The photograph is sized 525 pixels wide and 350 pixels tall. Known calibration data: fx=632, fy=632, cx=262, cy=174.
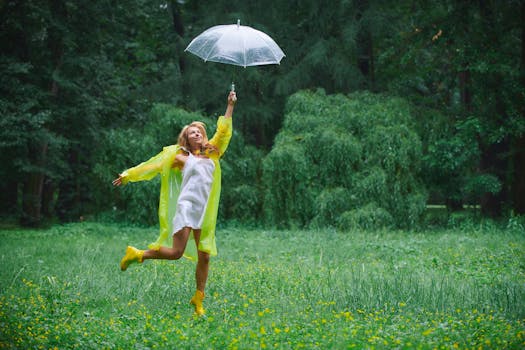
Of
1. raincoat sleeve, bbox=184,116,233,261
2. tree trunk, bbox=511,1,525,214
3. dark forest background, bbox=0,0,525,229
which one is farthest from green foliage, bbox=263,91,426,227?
raincoat sleeve, bbox=184,116,233,261

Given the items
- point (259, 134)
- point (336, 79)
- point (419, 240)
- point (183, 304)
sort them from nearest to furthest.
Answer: point (183, 304) < point (419, 240) < point (336, 79) < point (259, 134)

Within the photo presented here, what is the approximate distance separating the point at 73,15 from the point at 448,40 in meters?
11.8

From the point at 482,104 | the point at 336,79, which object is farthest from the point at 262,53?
the point at 336,79

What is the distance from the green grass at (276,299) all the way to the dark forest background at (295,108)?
5.40m

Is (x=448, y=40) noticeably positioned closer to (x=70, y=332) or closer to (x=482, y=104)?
(x=482, y=104)

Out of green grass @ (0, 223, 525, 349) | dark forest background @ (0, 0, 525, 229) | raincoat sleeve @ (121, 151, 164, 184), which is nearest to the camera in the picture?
green grass @ (0, 223, 525, 349)

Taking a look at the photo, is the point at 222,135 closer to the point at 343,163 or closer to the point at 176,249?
the point at 176,249

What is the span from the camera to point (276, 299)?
7.39 metres

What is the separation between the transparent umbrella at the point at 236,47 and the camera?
7.28m

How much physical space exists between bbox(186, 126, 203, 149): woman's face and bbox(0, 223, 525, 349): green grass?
183cm

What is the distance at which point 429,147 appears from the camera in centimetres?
1783

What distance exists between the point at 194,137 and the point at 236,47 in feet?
3.87

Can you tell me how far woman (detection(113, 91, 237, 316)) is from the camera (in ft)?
22.4

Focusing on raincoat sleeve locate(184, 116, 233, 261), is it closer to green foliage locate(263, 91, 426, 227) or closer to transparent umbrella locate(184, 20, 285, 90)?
transparent umbrella locate(184, 20, 285, 90)
